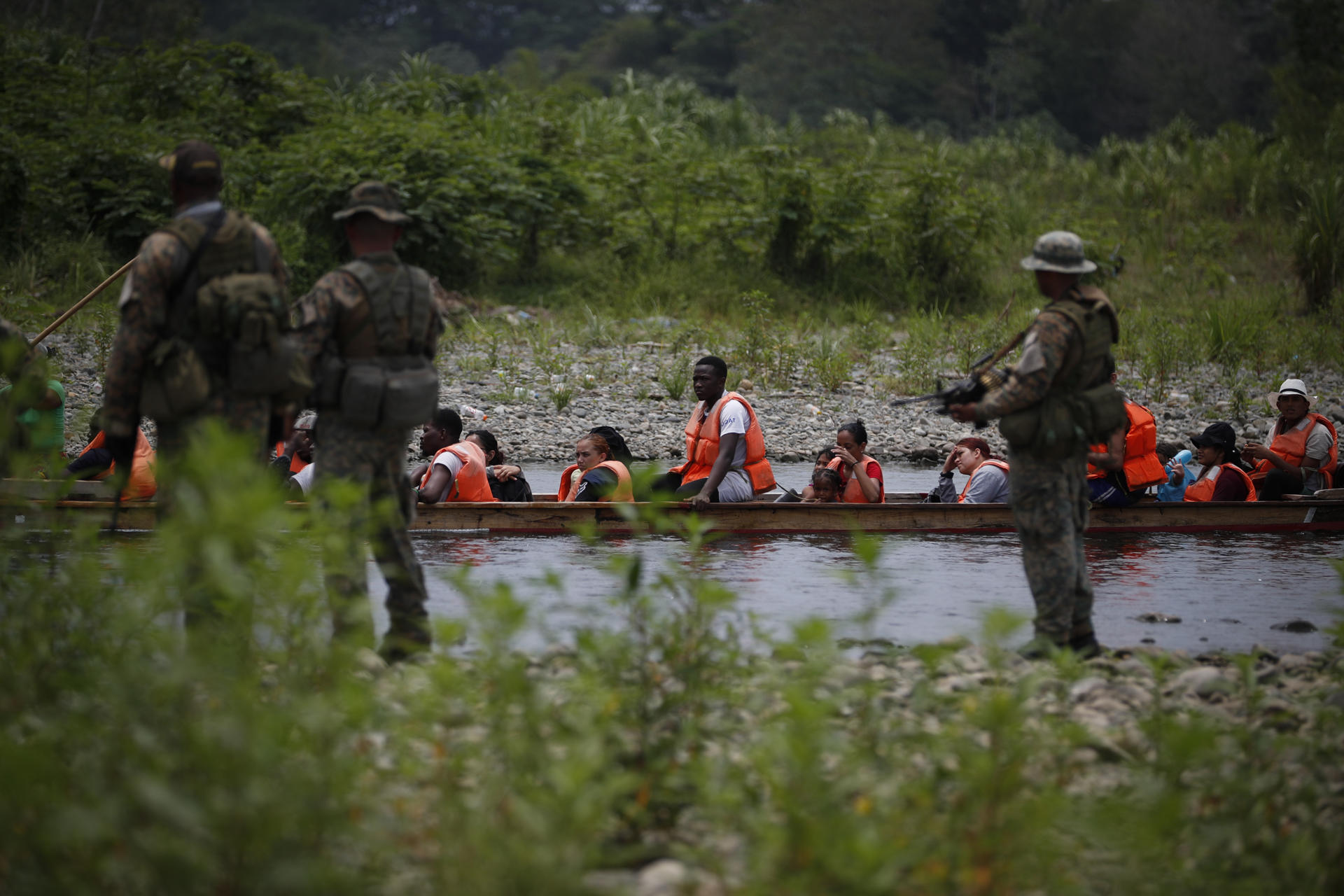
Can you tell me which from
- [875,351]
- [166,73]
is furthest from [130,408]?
[166,73]

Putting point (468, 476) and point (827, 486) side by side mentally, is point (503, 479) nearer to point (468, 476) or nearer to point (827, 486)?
point (468, 476)

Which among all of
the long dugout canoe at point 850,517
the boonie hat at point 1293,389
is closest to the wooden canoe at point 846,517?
the long dugout canoe at point 850,517

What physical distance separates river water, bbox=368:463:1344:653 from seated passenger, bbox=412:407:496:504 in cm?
33

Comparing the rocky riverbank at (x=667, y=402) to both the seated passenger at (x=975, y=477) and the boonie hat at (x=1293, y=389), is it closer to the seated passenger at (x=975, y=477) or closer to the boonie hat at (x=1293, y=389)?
the seated passenger at (x=975, y=477)

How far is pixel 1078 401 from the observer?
580 centimetres

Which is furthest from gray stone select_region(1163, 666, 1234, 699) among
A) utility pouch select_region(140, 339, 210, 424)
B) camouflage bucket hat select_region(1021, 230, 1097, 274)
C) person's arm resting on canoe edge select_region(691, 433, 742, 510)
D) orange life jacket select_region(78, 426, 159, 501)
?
orange life jacket select_region(78, 426, 159, 501)

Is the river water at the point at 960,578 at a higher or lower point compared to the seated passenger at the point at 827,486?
lower

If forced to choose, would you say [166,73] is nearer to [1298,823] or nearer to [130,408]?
[130,408]

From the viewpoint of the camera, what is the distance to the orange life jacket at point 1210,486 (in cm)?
1023

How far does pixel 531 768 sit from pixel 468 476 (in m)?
6.19

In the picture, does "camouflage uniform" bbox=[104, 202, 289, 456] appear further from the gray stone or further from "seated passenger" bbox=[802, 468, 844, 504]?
"seated passenger" bbox=[802, 468, 844, 504]

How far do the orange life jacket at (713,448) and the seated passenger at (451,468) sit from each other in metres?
1.46

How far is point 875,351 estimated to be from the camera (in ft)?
62.9

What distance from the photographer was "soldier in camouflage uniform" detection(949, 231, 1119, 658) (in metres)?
5.72
